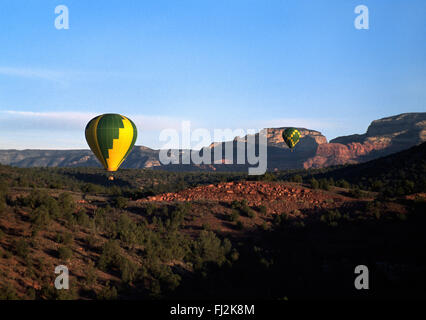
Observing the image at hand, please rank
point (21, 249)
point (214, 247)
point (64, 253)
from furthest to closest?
point (214, 247) < point (64, 253) < point (21, 249)

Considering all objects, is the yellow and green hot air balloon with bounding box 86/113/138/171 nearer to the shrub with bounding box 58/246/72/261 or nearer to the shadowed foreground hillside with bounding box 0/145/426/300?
the shadowed foreground hillside with bounding box 0/145/426/300

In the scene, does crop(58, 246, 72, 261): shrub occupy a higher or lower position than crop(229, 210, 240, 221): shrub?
lower

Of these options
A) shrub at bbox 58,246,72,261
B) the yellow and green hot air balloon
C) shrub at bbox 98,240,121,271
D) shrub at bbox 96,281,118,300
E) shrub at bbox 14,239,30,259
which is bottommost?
shrub at bbox 96,281,118,300

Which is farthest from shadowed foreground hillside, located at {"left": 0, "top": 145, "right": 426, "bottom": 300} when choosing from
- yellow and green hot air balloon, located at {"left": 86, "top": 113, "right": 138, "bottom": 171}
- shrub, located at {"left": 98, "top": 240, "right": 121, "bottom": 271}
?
yellow and green hot air balloon, located at {"left": 86, "top": 113, "right": 138, "bottom": 171}

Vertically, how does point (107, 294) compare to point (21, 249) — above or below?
below

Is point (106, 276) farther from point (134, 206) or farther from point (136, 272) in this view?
point (134, 206)

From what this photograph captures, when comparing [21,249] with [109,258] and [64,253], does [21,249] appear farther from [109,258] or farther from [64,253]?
[109,258]

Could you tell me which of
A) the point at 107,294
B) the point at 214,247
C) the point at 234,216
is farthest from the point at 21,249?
the point at 234,216
